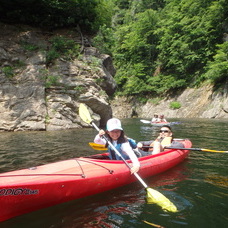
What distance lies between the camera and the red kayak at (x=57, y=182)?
2.49 m

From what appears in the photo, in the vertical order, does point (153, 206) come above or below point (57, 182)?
below

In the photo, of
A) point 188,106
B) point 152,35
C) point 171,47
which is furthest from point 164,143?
point 152,35

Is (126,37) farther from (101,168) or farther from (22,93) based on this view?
(101,168)

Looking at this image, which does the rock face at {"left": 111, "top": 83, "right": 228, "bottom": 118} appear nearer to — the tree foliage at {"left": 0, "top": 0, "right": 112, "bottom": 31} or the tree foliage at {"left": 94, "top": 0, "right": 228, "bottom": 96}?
the tree foliage at {"left": 94, "top": 0, "right": 228, "bottom": 96}

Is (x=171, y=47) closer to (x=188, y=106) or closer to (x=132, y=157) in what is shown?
(x=188, y=106)

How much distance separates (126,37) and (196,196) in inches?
1155

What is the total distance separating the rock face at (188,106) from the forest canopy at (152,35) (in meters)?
1.15

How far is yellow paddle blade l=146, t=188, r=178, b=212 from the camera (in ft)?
9.22

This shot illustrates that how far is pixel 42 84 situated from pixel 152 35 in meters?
21.1

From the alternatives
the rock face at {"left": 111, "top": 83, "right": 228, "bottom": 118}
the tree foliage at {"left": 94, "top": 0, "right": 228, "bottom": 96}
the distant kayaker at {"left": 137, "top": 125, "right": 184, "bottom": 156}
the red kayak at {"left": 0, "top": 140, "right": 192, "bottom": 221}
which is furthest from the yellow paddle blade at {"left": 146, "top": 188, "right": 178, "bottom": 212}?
the rock face at {"left": 111, "top": 83, "right": 228, "bottom": 118}

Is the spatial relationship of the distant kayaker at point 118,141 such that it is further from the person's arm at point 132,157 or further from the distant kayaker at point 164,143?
the distant kayaker at point 164,143

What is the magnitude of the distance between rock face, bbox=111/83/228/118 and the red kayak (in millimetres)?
16290

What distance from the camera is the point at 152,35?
2833cm

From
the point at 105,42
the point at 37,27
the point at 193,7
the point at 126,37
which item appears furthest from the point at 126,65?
the point at 37,27
